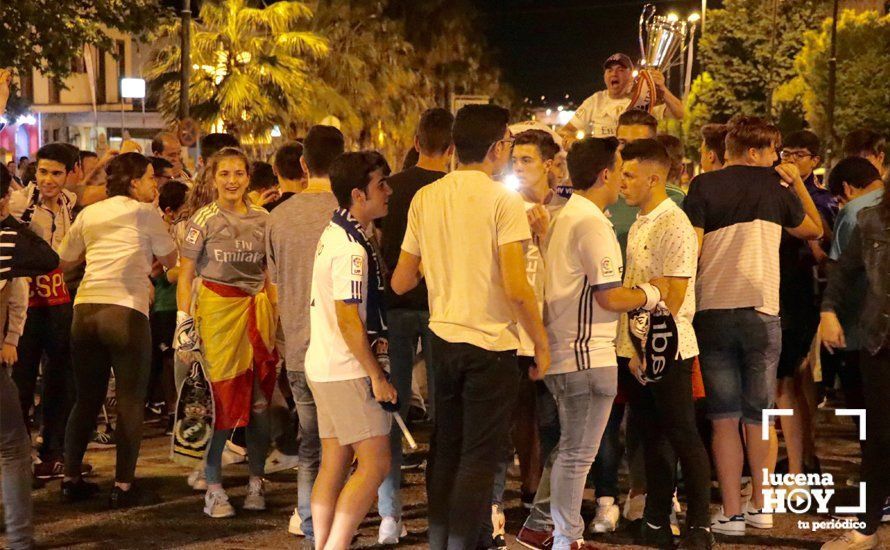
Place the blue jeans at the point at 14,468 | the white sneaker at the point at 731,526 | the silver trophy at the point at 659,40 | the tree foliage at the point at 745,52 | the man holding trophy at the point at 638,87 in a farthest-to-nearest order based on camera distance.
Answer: the tree foliage at the point at 745,52, the silver trophy at the point at 659,40, the man holding trophy at the point at 638,87, the white sneaker at the point at 731,526, the blue jeans at the point at 14,468

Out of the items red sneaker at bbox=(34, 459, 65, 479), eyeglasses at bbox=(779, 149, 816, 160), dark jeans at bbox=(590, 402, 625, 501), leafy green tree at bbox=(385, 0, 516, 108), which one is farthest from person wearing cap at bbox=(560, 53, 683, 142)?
leafy green tree at bbox=(385, 0, 516, 108)

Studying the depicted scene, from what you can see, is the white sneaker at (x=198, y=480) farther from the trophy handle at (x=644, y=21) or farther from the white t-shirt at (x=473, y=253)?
the trophy handle at (x=644, y=21)

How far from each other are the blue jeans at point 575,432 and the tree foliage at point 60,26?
64.4 feet

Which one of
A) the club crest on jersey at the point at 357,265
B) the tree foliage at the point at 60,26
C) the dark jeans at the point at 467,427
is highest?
the tree foliage at the point at 60,26

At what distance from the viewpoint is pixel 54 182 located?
877 cm

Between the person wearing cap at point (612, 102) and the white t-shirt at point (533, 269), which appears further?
the person wearing cap at point (612, 102)

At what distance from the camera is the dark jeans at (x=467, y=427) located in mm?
5730

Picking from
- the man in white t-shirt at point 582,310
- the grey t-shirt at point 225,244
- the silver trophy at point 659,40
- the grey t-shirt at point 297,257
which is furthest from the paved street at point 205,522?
the silver trophy at point 659,40

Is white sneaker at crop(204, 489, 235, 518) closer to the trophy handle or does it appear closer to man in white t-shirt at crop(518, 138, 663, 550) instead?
man in white t-shirt at crop(518, 138, 663, 550)

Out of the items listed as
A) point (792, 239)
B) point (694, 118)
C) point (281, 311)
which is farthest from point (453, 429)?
point (694, 118)

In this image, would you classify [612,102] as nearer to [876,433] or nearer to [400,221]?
[400,221]

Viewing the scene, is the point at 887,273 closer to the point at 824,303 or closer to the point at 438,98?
the point at 824,303

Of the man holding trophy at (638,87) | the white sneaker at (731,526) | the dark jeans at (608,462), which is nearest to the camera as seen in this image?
the white sneaker at (731,526)

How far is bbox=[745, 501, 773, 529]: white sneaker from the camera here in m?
7.31
